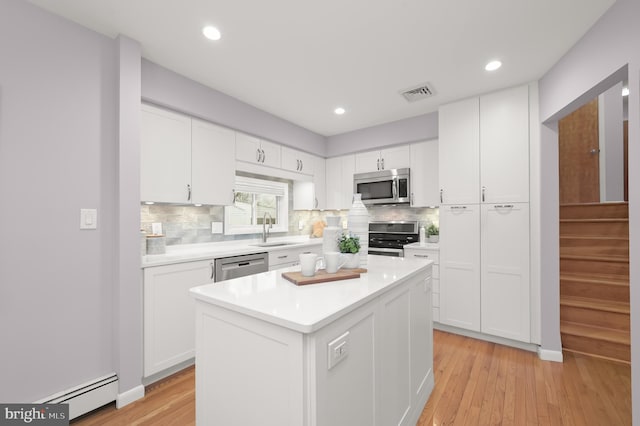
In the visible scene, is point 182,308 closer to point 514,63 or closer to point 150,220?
point 150,220

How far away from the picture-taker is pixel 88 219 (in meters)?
1.89

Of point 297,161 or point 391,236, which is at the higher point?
point 297,161

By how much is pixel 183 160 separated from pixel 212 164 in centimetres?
31

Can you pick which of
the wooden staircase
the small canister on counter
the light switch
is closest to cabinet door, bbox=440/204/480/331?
the wooden staircase

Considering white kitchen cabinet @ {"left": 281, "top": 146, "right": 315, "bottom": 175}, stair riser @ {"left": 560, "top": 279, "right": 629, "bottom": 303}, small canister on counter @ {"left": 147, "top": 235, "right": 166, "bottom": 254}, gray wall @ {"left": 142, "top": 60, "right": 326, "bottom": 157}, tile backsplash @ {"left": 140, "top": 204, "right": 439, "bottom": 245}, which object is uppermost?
gray wall @ {"left": 142, "top": 60, "right": 326, "bottom": 157}

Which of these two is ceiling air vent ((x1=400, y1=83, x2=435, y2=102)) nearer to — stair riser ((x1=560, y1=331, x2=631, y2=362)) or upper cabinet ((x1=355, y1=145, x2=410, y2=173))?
upper cabinet ((x1=355, y1=145, x2=410, y2=173))

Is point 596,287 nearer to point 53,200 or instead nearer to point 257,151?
point 257,151

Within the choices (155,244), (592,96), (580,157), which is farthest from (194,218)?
(580,157)

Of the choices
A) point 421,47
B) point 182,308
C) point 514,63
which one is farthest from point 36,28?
point 514,63

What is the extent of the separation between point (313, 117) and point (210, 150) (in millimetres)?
1427

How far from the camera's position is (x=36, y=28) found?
172 cm

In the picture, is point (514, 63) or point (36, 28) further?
point (514, 63)

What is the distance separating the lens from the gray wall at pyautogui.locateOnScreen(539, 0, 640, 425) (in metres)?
1.47

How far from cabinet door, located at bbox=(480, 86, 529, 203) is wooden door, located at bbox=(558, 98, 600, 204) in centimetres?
237
